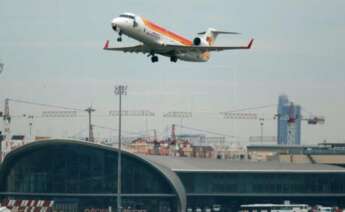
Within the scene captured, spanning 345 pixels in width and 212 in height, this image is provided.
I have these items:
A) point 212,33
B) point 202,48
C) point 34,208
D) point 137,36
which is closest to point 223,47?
point 202,48

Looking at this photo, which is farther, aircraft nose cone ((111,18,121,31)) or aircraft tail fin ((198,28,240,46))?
aircraft tail fin ((198,28,240,46))

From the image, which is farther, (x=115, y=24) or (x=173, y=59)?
(x=173, y=59)

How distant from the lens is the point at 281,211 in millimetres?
199875

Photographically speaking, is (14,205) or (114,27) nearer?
(114,27)

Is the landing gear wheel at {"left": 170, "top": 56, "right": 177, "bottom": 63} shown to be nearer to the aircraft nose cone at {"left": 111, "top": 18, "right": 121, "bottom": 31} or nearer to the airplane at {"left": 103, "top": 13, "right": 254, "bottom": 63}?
the airplane at {"left": 103, "top": 13, "right": 254, "bottom": 63}

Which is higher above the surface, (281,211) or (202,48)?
(202,48)

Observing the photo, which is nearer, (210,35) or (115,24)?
(115,24)

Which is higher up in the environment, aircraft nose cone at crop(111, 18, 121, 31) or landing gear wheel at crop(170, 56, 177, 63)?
aircraft nose cone at crop(111, 18, 121, 31)

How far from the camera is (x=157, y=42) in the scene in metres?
133

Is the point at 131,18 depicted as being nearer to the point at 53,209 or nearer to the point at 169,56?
the point at 169,56

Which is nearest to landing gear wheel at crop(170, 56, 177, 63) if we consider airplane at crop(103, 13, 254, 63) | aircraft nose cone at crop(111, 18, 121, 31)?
airplane at crop(103, 13, 254, 63)

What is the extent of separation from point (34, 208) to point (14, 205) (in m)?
8.34

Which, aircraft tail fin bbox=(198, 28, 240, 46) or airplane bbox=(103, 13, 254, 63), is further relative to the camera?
aircraft tail fin bbox=(198, 28, 240, 46)

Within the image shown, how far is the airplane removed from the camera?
128625mm
